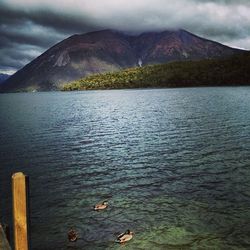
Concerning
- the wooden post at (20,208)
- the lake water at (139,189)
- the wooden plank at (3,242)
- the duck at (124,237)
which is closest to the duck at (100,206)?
the lake water at (139,189)

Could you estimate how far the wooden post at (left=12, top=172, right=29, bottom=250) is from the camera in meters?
8.84

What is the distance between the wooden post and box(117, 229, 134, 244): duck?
8.68 m

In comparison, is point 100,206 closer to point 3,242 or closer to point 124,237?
point 124,237

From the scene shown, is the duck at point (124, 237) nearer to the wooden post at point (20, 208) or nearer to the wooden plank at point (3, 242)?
the wooden plank at point (3, 242)

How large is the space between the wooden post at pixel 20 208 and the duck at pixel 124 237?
8677 millimetres

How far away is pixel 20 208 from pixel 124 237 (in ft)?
31.7

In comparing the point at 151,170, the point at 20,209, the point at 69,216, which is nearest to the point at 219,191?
the point at 151,170

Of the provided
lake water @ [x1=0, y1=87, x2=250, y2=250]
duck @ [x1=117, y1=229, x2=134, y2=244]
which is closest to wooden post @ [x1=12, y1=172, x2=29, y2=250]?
lake water @ [x1=0, y1=87, x2=250, y2=250]

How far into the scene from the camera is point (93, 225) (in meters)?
19.9

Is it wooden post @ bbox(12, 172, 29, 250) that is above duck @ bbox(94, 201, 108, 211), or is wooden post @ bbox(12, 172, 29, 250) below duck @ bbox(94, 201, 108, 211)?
above

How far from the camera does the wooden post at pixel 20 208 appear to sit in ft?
29.0

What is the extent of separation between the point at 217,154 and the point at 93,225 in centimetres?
2157

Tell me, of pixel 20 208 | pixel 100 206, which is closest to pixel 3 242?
pixel 20 208

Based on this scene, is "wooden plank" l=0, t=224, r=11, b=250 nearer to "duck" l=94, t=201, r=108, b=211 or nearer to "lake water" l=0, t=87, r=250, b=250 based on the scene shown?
"lake water" l=0, t=87, r=250, b=250
